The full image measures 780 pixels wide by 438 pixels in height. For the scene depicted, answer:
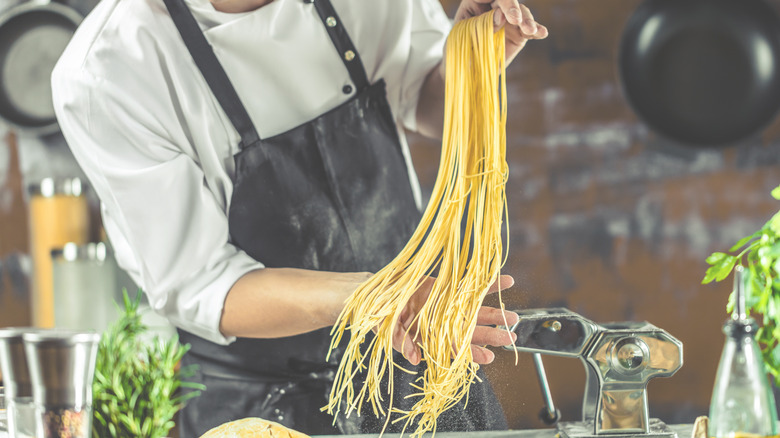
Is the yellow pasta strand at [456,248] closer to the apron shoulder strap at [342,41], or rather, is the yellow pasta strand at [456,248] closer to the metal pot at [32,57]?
the apron shoulder strap at [342,41]

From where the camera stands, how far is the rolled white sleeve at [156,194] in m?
0.98

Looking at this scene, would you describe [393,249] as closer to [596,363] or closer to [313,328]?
[313,328]

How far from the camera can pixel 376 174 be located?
3.67 feet

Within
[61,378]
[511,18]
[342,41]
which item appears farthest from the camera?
[342,41]

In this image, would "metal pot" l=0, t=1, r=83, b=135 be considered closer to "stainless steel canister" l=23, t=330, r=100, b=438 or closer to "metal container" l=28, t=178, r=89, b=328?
"metal container" l=28, t=178, r=89, b=328

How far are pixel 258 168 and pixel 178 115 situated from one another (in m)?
0.15

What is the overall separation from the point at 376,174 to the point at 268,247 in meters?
0.22

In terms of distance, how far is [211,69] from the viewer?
1.03 metres

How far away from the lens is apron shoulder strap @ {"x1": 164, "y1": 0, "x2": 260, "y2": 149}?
1021 mm

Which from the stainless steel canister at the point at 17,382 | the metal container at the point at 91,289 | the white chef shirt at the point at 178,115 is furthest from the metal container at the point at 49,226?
the stainless steel canister at the point at 17,382

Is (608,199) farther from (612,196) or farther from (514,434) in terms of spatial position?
(514,434)

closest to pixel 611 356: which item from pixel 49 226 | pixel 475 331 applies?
pixel 475 331

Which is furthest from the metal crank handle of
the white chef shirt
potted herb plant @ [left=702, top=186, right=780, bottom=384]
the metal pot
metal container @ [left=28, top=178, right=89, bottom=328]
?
the metal pot

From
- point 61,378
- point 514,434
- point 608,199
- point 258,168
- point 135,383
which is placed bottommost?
point 514,434
